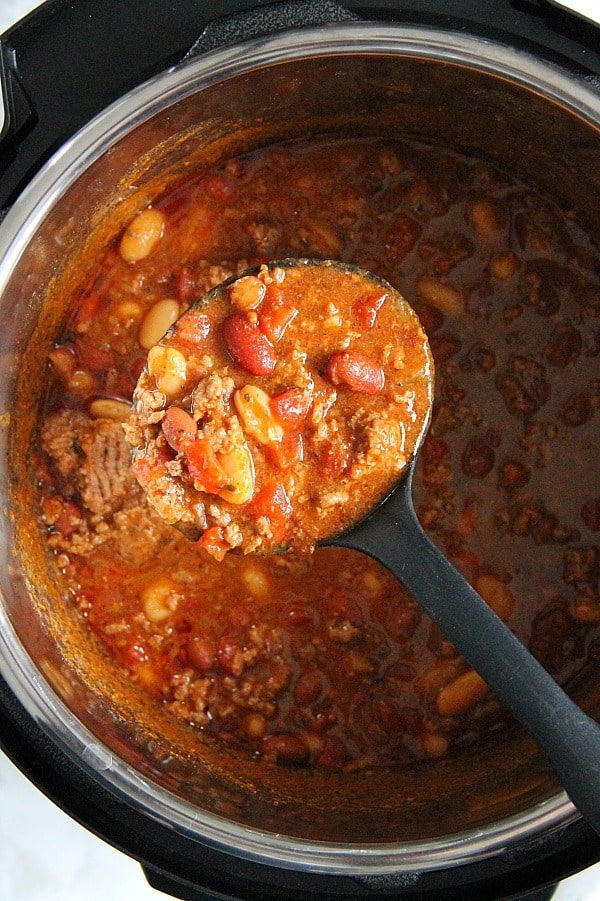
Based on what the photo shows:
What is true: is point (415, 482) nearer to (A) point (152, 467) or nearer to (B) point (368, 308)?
(B) point (368, 308)

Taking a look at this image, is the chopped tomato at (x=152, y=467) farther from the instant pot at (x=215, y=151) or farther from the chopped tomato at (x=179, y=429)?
the instant pot at (x=215, y=151)

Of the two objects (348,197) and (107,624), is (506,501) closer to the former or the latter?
(348,197)

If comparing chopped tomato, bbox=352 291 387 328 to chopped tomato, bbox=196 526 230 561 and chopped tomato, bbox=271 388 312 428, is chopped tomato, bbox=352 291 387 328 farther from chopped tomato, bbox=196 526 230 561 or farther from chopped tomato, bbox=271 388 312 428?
chopped tomato, bbox=196 526 230 561

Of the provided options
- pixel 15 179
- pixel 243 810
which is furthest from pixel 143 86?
pixel 243 810

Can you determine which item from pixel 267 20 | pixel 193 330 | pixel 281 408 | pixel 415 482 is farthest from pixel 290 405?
pixel 267 20

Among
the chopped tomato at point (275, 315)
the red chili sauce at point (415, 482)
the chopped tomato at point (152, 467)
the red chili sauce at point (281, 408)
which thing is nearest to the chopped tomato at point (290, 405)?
the red chili sauce at point (281, 408)

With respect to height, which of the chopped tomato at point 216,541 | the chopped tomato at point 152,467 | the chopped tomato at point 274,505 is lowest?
→ the chopped tomato at point 216,541
